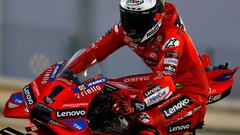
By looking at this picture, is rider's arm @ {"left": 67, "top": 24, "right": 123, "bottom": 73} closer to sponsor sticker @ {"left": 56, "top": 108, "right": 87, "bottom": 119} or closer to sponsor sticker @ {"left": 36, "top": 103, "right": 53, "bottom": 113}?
sponsor sticker @ {"left": 56, "top": 108, "right": 87, "bottom": 119}

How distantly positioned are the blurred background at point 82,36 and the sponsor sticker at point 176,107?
333 centimetres

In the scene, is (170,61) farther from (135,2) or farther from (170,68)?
(135,2)

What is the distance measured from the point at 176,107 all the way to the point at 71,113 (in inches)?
54.5

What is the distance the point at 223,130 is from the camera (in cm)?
1248

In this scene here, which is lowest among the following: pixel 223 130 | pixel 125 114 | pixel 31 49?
pixel 223 130

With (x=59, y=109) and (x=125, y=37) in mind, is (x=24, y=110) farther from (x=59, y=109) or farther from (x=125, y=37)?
(x=125, y=37)

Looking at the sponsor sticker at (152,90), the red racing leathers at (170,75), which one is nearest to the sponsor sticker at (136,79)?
the red racing leathers at (170,75)

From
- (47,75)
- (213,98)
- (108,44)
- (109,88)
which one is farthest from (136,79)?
(47,75)

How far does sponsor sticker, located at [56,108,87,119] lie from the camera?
761cm

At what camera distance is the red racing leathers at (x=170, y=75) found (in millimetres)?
8219

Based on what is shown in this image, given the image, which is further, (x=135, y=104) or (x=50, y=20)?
(x=50, y=20)

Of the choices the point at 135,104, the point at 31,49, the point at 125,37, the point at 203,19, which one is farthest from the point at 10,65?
the point at 135,104

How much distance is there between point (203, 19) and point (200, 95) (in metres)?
5.36

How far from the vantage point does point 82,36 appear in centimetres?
1344
